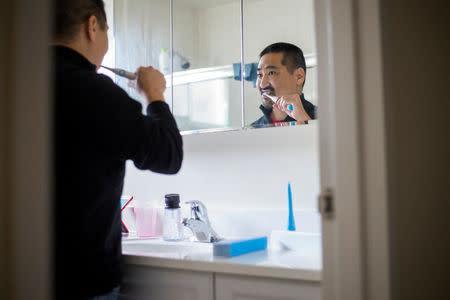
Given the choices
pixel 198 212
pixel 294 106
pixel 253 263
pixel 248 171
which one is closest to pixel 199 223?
pixel 198 212

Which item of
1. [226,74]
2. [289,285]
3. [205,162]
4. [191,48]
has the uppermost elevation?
[191,48]

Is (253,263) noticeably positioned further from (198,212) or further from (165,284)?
(198,212)

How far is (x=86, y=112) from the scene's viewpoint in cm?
90

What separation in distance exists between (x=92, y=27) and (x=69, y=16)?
64 millimetres

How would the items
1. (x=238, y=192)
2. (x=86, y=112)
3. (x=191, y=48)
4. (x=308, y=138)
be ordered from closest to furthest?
(x=86, y=112), (x=308, y=138), (x=238, y=192), (x=191, y=48)

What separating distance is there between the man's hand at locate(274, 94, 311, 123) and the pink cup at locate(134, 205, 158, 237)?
669 millimetres

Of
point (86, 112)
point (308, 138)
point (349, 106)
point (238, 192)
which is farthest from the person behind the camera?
point (238, 192)

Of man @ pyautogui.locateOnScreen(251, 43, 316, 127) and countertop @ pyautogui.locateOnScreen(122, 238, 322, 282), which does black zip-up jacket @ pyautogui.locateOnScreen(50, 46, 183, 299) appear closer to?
countertop @ pyautogui.locateOnScreen(122, 238, 322, 282)

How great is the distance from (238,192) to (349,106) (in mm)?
926

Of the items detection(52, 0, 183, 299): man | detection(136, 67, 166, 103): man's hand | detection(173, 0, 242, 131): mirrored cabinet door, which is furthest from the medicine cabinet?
detection(52, 0, 183, 299): man

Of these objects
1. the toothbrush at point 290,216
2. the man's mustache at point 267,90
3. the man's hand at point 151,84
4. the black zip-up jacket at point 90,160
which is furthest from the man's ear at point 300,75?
the black zip-up jacket at point 90,160

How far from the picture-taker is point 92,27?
3.58ft

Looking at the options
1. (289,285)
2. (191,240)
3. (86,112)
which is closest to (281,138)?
(191,240)

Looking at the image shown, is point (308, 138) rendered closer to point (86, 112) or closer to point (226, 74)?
point (226, 74)
